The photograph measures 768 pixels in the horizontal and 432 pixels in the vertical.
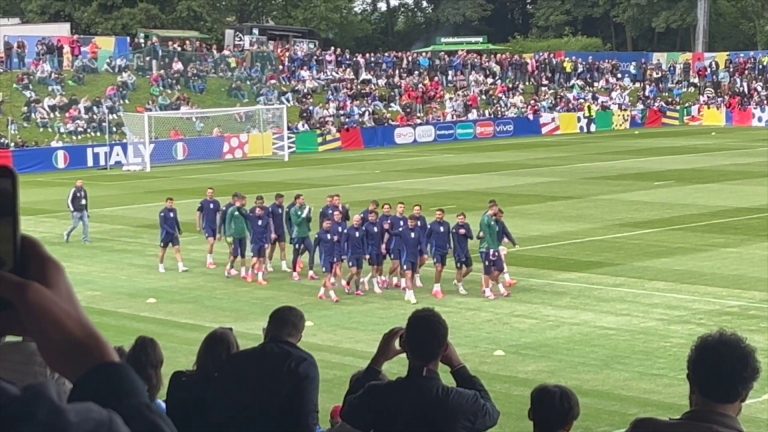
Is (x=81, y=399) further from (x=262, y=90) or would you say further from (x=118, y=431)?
(x=262, y=90)

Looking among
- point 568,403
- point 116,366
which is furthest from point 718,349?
point 116,366

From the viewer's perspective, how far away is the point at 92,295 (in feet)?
74.1

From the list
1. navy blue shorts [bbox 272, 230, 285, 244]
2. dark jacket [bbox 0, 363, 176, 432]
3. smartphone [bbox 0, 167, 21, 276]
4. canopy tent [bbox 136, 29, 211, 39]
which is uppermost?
canopy tent [bbox 136, 29, 211, 39]

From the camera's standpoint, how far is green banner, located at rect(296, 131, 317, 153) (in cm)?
5741

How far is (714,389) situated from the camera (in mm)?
4512

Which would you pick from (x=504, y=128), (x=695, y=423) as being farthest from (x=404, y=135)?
(x=695, y=423)

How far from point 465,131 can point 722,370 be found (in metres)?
60.4

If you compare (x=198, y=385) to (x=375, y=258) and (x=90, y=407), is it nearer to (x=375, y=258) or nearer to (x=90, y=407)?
(x=90, y=407)

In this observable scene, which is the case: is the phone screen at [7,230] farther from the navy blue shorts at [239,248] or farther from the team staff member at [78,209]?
the team staff member at [78,209]

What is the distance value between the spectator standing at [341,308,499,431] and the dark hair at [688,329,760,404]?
4.14 ft

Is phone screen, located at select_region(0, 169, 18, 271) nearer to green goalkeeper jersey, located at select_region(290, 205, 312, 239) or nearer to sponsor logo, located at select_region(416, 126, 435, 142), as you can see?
green goalkeeper jersey, located at select_region(290, 205, 312, 239)

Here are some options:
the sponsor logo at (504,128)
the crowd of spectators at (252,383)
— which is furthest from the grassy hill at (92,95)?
the crowd of spectators at (252,383)

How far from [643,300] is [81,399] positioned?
19.3m

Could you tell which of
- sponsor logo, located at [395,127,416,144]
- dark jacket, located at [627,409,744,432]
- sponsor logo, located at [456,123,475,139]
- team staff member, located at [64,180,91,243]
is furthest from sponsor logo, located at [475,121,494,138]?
dark jacket, located at [627,409,744,432]
